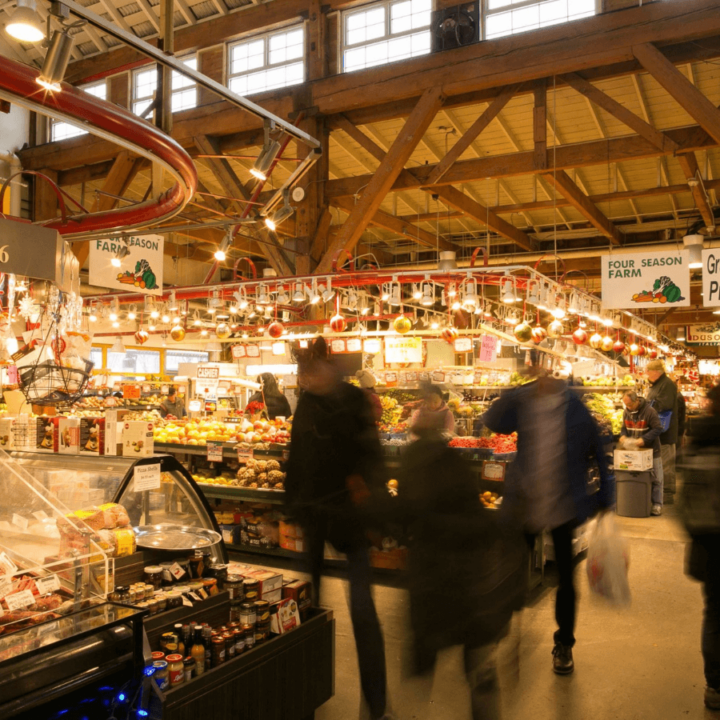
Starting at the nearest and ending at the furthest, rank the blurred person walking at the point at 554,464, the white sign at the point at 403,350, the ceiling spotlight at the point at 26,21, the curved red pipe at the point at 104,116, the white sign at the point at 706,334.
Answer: the curved red pipe at the point at 104,116 → the ceiling spotlight at the point at 26,21 → the blurred person walking at the point at 554,464 → the white sign at the point at 403,350 → the white sign at the point at 706,334

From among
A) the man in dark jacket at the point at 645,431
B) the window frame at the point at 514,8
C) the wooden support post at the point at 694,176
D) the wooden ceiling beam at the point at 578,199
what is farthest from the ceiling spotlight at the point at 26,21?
the wooden support post at the point at 694,176

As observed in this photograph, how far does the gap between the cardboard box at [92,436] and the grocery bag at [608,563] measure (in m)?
3.34

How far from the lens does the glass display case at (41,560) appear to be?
256cm

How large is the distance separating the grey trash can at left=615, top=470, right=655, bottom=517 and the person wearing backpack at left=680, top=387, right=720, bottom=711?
16.9 ft

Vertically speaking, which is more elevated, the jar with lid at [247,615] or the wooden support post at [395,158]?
the wooden support post at [395,158]

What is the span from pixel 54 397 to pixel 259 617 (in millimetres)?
1623

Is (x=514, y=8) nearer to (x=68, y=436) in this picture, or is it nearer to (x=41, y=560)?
(x=68, y=436)

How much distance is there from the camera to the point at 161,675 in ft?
8.82

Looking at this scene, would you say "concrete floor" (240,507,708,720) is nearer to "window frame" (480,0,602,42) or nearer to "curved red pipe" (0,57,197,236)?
"curved red pipe" (0,57,197,236)

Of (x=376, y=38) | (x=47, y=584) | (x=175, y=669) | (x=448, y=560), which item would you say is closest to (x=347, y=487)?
(x=448, y=560)

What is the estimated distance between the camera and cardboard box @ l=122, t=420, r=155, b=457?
470 centimetres

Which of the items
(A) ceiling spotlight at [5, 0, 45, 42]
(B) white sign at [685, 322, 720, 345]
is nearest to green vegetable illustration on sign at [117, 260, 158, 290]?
(A) ceiling spotlight at [5, 0, 45, 42]

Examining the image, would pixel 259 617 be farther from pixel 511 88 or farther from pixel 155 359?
pixel 155 359

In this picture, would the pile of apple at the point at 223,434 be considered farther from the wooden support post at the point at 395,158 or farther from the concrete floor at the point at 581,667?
the wooden support post at the point at 395,158
